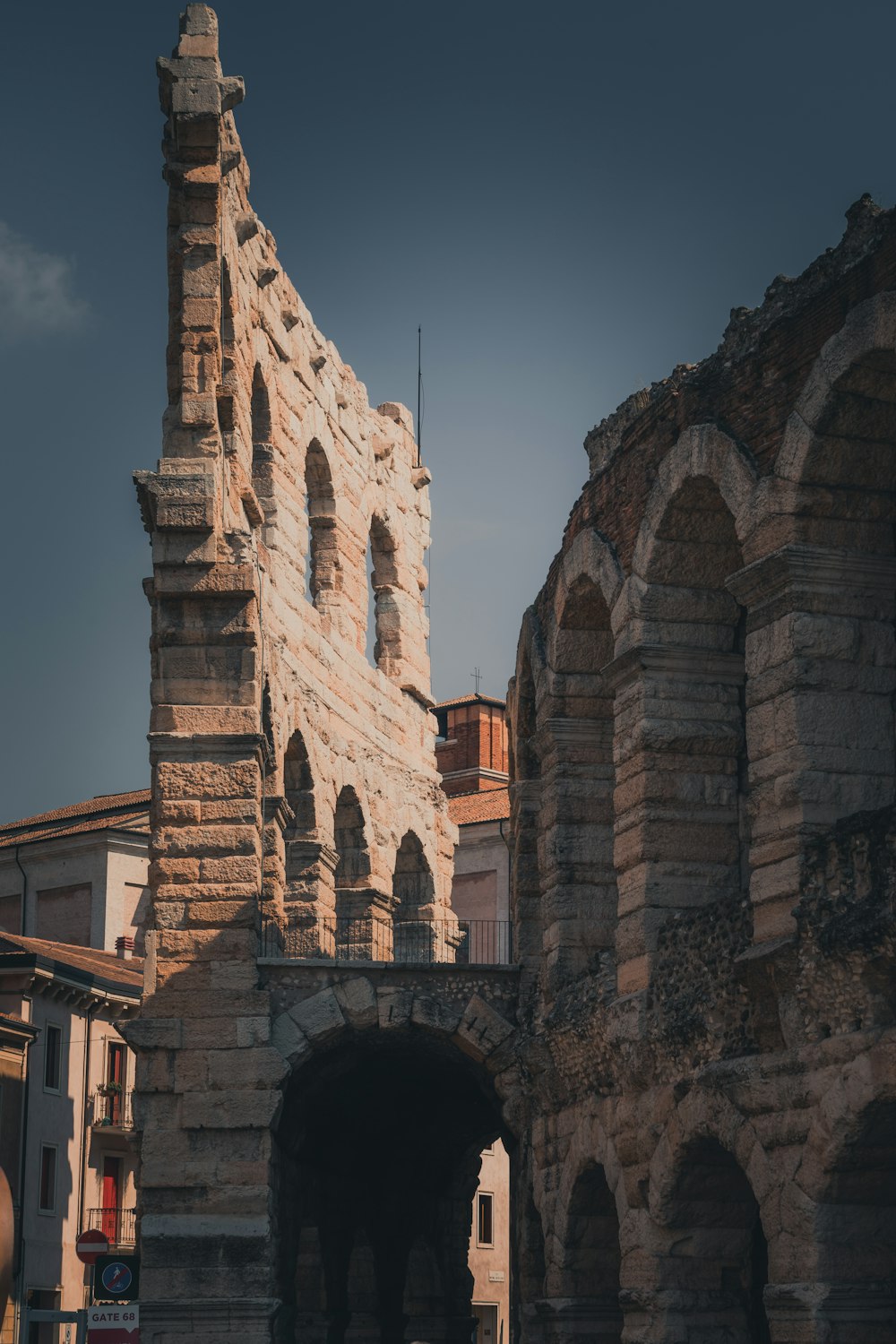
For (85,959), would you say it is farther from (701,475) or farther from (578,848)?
(701,475)

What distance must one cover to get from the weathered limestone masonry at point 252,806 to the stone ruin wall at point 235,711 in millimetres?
24

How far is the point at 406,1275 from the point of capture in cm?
2697

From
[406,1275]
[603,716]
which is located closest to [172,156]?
[603,716]

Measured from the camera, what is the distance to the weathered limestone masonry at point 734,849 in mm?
11898

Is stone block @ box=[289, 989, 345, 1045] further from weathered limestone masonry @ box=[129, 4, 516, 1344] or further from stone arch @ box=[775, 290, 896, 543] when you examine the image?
stone arch @ box=[775, 290, 896, 543]

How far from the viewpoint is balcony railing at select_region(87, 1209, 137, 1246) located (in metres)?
31.8

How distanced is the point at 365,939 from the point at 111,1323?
10.9m

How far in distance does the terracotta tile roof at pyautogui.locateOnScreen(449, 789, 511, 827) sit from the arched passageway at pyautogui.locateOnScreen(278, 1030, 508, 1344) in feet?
42.6

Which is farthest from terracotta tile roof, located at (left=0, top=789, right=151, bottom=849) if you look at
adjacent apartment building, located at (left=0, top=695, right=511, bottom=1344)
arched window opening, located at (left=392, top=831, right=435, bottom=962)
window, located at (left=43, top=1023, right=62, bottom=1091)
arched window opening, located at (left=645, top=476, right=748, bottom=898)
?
arched window opening, located at (left=645, top=476, right=748, bottom=898)

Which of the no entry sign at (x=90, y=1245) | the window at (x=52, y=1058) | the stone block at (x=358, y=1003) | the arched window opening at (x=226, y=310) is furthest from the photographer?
the window at (x=52, y=1058)

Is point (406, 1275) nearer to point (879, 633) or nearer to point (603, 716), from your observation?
point (603, 716)

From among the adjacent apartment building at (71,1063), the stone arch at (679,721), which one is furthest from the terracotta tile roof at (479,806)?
the stone arch at (679,721)

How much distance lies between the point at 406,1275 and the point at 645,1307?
13332 millimetres

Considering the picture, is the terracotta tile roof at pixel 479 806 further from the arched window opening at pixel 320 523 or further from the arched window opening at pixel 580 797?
the arched window opening at pixel 580 797
